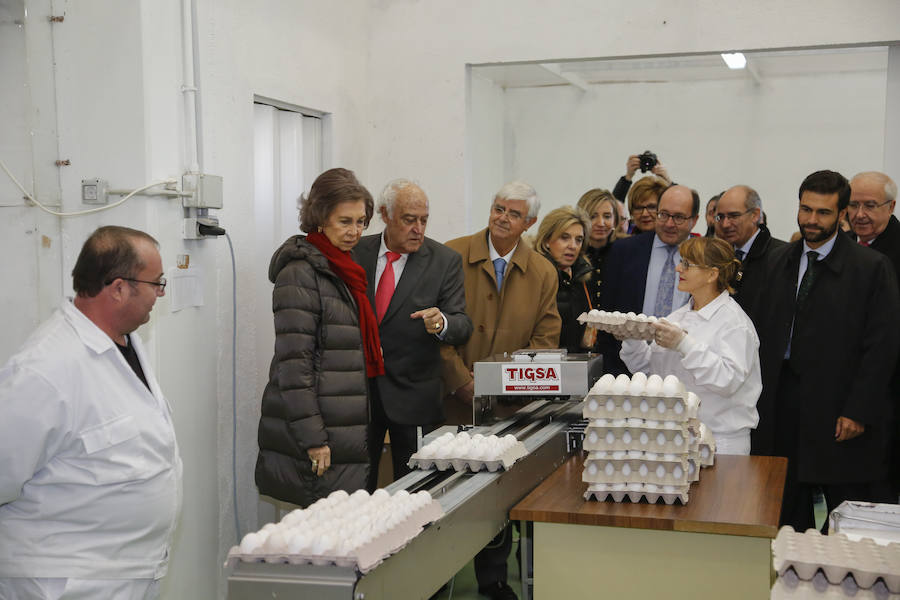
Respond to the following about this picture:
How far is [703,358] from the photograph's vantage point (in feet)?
9.79

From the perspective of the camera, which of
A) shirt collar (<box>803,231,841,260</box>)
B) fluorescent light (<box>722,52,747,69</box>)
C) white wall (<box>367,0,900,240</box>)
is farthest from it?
fluorescent light (<box>722,52,747,69</box>)

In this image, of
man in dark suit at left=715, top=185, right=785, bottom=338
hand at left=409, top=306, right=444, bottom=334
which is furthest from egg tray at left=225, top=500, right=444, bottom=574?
man in dark suit at left=715, top=185, right=785, bottom=338

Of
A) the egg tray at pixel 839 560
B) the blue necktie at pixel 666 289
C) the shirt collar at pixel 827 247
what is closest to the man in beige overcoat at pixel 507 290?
the blue necktie at pixel 666 289

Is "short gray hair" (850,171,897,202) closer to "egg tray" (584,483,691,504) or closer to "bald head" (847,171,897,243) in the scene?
"bald head" (847,171,897,243)

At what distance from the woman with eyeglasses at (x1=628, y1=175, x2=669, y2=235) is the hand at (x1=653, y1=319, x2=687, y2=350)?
1.78m

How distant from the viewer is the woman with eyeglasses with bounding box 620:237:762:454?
3.01 meters

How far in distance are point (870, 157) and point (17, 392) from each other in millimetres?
8906

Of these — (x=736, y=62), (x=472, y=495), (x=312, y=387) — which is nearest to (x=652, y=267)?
(x=312, y=387)

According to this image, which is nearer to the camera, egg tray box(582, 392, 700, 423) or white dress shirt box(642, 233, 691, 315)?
egg tray box(582, 392, 700, 423)

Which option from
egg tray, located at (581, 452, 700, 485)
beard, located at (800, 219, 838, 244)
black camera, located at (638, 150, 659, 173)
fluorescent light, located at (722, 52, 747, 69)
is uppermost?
fluorescent light, located at (722, 52, 747, 69)

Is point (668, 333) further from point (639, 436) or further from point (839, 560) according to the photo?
point (839, 560)

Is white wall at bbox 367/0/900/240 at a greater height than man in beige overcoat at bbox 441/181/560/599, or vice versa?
white wall at bbox 367/0/900/240

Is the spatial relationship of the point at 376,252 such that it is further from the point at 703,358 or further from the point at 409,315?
the point at 703,358

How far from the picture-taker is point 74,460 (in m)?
2.15
